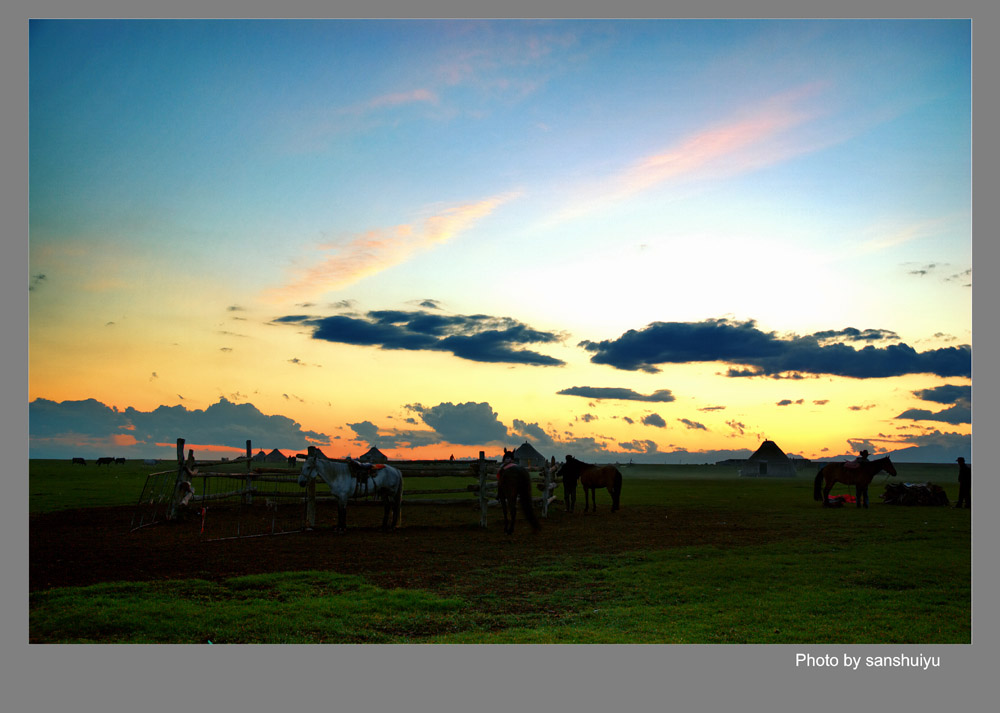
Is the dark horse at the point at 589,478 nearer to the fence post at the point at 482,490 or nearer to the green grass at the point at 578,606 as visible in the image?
the fence post at the point at 482,490

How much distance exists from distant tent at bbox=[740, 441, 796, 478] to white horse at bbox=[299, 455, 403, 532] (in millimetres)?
90765

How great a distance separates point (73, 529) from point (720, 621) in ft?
59.3

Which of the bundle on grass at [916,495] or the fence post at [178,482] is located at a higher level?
the fence post at [178,482]

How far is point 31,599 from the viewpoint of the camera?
9320 millimetres

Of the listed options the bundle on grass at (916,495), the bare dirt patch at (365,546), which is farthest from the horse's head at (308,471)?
the bundle on grass at (916,495)

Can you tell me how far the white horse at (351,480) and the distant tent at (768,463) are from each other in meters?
90.8

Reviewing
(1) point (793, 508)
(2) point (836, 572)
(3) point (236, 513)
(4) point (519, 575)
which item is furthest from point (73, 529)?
(1) point (793, 508)

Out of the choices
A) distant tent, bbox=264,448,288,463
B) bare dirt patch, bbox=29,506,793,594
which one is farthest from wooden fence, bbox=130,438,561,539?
distant tent, bbox=264,448,288,463

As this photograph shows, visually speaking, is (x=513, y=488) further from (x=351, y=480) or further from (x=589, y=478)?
(x=589, y=478)

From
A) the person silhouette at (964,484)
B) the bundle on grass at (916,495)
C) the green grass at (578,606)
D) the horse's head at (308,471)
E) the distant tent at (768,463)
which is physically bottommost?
the distant tent at (768,463)

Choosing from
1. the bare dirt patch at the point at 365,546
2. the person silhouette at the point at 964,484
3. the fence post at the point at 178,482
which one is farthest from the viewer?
the person silhouette at the point at 964,484

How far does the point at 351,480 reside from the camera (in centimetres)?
1812

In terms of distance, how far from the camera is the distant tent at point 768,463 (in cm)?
9925

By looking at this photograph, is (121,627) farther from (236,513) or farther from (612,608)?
(236,513)
